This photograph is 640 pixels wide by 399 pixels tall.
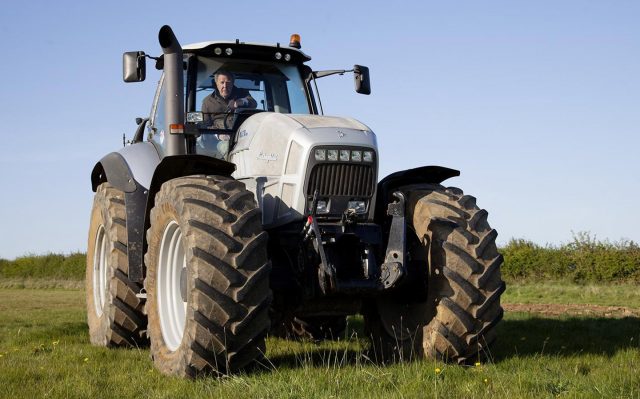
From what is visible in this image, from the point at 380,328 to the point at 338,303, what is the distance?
0.62m

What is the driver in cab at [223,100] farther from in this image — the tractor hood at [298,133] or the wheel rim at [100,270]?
the wheel rim at [100,270]

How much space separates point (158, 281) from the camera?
7102mm

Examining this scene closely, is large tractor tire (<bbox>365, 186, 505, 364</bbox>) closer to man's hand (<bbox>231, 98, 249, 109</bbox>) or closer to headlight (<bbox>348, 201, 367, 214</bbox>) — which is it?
headlight (<bbox>348, 201, 367, 214</bbox>)

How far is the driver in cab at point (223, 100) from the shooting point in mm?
7887

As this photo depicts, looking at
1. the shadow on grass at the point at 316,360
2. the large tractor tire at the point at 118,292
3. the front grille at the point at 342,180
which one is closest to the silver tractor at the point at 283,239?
the front grille at the point at 342,180

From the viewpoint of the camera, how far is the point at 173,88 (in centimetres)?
757

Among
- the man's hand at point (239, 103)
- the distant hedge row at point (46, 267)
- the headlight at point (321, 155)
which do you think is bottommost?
the distant hedge row at point (46, 267)

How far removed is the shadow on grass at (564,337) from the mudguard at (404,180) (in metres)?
1.67

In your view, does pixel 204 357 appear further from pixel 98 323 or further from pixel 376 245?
pixel 98 323

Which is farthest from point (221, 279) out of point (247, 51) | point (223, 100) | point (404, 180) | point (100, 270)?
point (100, 270)

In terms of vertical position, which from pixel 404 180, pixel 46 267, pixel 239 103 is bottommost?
pixel 46 267

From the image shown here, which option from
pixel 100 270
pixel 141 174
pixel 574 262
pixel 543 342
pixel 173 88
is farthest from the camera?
pixel 574 262

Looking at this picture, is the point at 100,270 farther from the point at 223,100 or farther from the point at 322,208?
the point at 322,208

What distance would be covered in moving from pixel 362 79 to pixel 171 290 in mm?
2976
